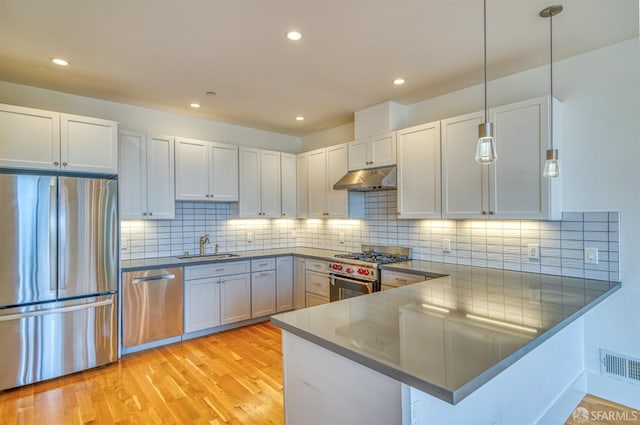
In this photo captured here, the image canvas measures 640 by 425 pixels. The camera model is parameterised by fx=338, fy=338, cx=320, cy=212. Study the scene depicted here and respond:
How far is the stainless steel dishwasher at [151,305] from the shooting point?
331 centimetres

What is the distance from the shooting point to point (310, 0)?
75.9 inches

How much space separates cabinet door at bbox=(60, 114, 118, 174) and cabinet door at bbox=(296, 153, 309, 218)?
7.70 feet

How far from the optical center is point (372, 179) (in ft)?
11.7

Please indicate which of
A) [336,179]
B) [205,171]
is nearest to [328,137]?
[336,179]

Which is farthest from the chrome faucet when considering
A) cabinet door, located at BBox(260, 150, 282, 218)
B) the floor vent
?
the floor vent

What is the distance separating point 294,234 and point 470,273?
297cm

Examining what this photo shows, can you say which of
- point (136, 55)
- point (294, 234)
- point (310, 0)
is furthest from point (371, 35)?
point (294, 234)

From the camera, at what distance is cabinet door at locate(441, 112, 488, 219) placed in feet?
9.46

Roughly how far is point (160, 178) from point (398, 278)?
277 cm

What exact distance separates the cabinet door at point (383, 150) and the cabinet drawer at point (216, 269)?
194cm

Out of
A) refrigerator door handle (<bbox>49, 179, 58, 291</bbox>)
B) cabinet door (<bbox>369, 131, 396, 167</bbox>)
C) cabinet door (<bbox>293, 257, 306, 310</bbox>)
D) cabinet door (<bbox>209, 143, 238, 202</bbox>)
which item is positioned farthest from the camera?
cabinet door (<bbox>293, 257, 306, 310</bbox>)

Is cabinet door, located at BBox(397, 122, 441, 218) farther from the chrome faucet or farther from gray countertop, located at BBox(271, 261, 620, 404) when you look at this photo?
the chrome faucet

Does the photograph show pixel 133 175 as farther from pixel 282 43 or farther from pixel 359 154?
pixel 359 154

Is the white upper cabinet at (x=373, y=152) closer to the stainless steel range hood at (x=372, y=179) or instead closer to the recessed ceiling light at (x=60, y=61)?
the stainless steel range hood at (x=372, y=179)
